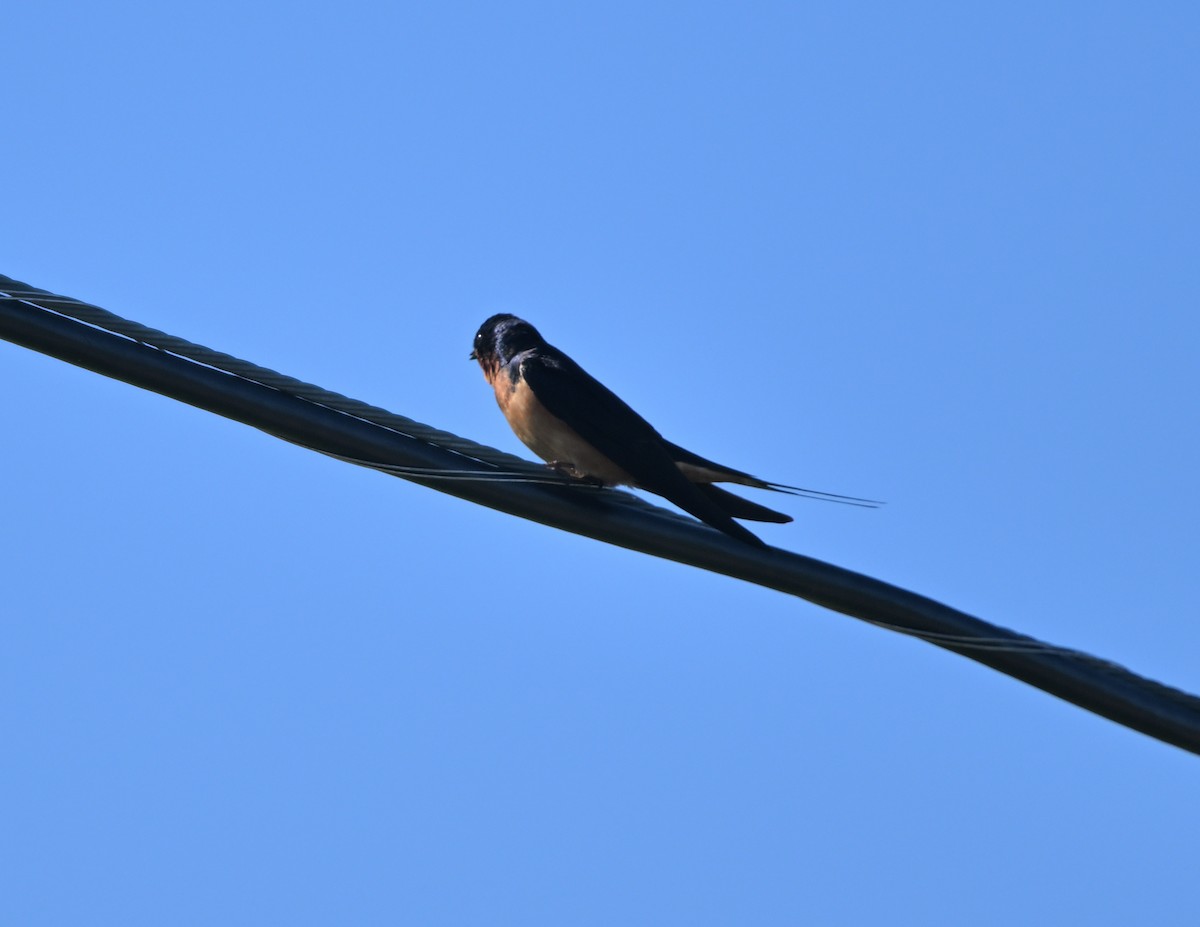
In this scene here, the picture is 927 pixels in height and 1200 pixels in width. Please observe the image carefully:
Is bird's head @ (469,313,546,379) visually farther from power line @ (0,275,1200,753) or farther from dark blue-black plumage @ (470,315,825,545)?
power line @ (0,275,1200,753)

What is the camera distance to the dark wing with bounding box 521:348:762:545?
20.4 ft

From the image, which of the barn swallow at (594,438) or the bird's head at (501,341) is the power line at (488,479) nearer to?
the barn swallow at (594,438)

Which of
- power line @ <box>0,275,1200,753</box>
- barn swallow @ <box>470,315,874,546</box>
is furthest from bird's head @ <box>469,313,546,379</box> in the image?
power line @ <box>0,275,1200,753</box>

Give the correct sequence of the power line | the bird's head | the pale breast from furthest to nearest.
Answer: the bird's head < the pale breast < the power line

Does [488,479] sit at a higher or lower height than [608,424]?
lower

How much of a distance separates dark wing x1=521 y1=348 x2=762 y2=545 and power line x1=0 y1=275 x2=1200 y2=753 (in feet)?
3.82

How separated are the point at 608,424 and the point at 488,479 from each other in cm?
199

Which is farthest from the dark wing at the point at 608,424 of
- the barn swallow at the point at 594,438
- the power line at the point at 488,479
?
the power line at the point at 488,479

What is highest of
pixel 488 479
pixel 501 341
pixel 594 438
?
pixel 501 341

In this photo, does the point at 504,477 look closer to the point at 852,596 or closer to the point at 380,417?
the point at 380,417

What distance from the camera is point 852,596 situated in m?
4.27

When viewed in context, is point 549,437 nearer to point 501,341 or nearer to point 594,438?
point 594,438

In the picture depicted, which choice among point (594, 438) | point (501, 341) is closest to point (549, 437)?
point (594, 438)

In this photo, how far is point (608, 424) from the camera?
658 cm
